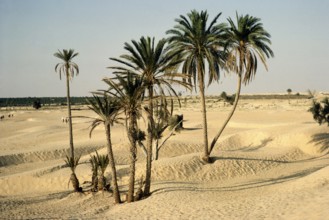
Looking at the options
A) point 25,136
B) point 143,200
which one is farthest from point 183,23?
point 25,136

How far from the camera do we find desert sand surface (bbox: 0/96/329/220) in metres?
15.8

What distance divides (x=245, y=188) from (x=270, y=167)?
22.2 feet

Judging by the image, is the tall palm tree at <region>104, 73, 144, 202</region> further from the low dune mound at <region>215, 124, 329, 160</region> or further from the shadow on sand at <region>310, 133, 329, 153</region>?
the shadow on sand at <region>310, 133, 329, 153</region>

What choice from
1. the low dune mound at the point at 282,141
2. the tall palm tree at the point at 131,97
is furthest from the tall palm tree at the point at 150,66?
the low dune mound at the point at 282,141

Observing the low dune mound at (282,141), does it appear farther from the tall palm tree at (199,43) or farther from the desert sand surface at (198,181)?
the tall palm tree at (199,43)

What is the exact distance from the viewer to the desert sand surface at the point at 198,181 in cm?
1577

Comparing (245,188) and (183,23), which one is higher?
(183,23)

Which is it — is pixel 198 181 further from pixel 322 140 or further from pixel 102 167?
pixel 322 140

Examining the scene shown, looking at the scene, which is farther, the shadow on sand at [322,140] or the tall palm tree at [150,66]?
the shadow on sand at [322,140]

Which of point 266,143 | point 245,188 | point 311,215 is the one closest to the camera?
point 311,215

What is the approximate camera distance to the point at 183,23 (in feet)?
80.0

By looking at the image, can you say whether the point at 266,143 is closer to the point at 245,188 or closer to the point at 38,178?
the point at 245,188

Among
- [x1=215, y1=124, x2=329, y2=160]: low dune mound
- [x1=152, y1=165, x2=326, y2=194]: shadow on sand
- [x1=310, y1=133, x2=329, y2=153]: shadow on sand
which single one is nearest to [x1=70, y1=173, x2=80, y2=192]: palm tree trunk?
[x1=152, y1=165, x2=326, y2=194]: shadow on sand

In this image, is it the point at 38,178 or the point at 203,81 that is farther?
the point at 38,178
